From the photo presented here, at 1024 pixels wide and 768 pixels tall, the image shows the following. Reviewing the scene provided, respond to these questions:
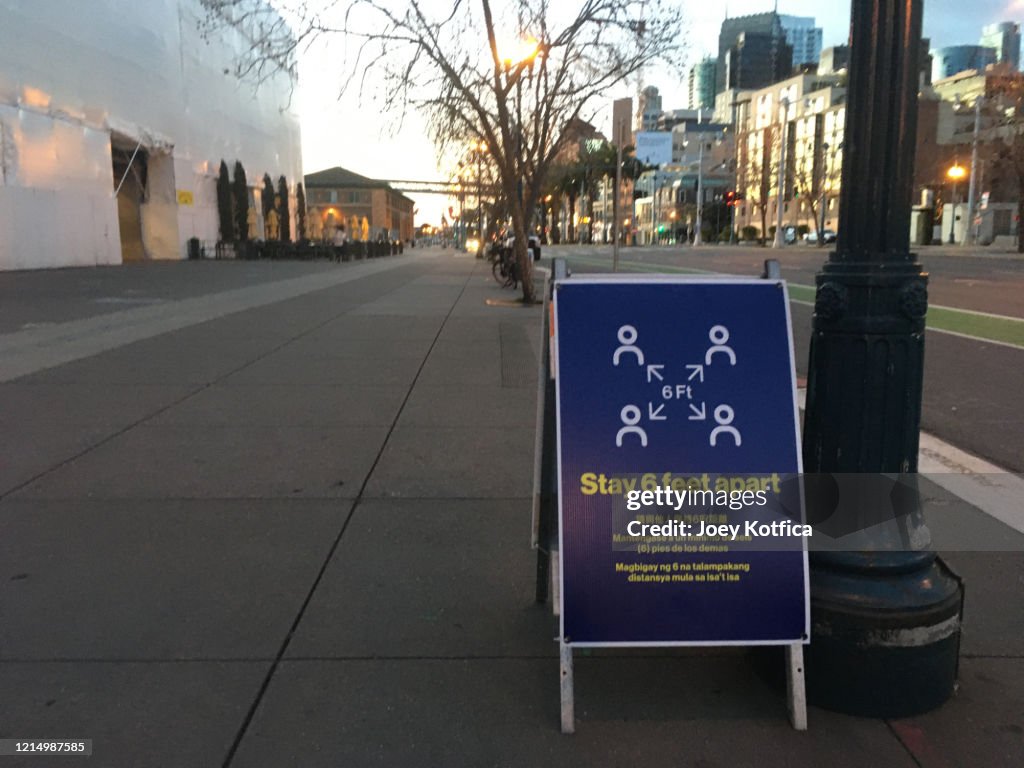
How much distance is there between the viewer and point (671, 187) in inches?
5546

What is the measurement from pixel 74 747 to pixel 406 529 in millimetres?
2083

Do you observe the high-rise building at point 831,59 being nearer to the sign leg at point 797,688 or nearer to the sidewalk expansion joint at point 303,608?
the sidewalk expansion joint at point 303,608

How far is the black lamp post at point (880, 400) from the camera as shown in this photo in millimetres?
2912

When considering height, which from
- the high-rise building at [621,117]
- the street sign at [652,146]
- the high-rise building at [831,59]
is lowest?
the high-rise building at [621,117]

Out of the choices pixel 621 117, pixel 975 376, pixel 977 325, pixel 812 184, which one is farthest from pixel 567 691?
pixel 812 184

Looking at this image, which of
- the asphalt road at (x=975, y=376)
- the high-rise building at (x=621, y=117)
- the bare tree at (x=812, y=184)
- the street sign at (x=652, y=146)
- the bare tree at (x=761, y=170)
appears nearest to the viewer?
the asphalt road at (x=975, y=376)

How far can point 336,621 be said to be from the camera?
358cm

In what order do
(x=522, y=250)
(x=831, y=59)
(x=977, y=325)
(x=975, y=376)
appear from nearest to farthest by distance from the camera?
(x=975, y=376) < (x=977, y=325) < (x=522, y=250) < (x=831, y=59)

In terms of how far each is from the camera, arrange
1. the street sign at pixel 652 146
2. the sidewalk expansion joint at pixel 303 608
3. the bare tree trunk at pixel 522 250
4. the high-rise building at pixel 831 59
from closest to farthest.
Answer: the sidewalk expansion joint at pixel 303 608, the bare tree trunk at pixel 522 250, the street sign at pixel 652 146, the high-rise building at pixel 831 59

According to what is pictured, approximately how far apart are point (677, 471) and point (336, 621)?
156 cm

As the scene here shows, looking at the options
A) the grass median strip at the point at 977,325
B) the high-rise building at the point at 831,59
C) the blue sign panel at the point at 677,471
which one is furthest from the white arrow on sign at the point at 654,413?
the high-rise building at the point at 831,59

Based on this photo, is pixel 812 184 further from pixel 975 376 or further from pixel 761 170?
pixel 975 376

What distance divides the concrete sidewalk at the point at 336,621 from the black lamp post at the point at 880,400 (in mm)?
175

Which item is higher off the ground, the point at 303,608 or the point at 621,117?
the point at 621,117
